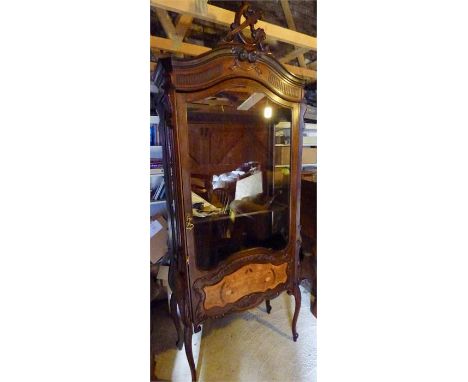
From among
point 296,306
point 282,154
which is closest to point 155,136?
point 282,154

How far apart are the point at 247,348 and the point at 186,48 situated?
46.7 inches

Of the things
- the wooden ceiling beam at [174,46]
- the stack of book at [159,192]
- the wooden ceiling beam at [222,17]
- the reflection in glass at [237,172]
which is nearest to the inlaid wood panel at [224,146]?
the reflection in glass at [237,172]

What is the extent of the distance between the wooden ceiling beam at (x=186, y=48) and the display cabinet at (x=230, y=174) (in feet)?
0.26

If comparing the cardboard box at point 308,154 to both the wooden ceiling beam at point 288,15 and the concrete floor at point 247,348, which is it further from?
the concrete floor at point 247,348

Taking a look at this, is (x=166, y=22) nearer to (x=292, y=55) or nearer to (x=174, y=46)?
(x=174, y=46)

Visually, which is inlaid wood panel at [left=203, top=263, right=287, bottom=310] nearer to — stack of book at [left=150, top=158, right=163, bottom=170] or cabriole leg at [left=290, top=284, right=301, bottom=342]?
cabriole leg at [left=290, top=284, right=301, bottom=342]

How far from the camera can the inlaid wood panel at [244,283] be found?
0.88 meters

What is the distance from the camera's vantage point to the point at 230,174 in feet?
2.91

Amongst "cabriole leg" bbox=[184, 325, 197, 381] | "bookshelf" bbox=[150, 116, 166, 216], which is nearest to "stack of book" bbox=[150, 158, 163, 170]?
"bookshelf" bbox=[150, 116, 166, 216]

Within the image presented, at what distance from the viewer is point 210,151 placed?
83 cm

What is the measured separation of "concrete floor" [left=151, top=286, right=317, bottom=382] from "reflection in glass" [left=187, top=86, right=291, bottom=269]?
30 cm

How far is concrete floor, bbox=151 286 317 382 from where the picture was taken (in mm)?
860
